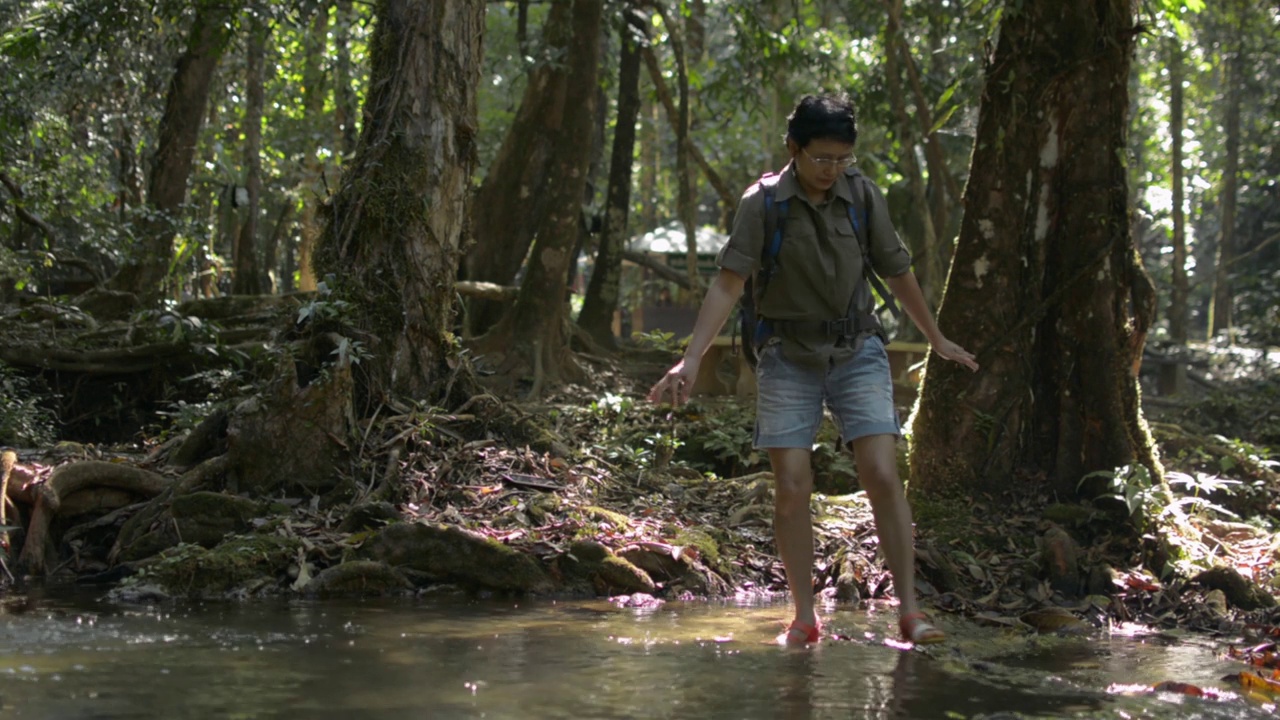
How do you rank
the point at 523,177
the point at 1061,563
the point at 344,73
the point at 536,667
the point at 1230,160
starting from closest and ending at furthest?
the point at 536,667, the point at 1061,563, the point at 523,177, the point at 344,73, the point at 1230,160

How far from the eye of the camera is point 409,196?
7980 millimetres

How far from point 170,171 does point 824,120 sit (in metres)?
10.3

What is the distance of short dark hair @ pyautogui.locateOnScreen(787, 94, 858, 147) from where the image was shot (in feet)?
15.5

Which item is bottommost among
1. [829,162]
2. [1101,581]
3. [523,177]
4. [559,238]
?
[1101,581]

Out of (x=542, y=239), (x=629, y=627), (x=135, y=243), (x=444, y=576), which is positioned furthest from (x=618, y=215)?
(x=629, y=627)

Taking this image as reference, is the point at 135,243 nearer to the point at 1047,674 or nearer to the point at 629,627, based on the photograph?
the point at 629,627

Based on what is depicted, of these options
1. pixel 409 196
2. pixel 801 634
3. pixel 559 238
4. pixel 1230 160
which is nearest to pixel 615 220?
pixel 559 238

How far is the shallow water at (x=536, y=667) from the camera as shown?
3.67 m

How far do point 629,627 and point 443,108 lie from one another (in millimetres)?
4145

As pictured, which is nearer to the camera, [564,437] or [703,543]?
[703,543]

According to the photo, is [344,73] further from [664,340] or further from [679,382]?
[679,382]

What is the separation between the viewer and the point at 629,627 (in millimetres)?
5219

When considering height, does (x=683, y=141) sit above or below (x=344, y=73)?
below

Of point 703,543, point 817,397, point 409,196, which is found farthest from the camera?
point 409,196
